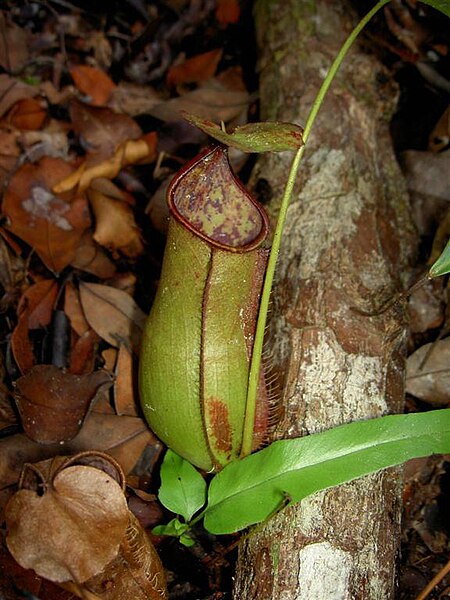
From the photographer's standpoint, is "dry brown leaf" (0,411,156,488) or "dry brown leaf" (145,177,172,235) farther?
"dry brown leaf" (145,177,172,235)

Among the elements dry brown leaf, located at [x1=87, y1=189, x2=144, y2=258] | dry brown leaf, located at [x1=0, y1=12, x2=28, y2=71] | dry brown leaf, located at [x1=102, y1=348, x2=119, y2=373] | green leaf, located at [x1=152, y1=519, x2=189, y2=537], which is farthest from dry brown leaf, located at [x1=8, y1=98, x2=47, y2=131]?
green leaf, located at [x1=152, y1=519, x2=189, y2=537]

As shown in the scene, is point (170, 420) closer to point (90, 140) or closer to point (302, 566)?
point (302, 566)

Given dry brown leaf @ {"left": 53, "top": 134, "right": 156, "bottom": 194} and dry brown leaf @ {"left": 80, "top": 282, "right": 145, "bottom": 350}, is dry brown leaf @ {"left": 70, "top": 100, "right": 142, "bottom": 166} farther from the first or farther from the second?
dry brown leaf @ {"left": 80, "top": 282, "right": 145, "bottom": 350}

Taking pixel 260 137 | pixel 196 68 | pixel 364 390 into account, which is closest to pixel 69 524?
pixel 364 390

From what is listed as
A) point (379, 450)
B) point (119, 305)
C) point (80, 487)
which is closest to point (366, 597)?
point (379, 450)

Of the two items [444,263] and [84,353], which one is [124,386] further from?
[444,263]
